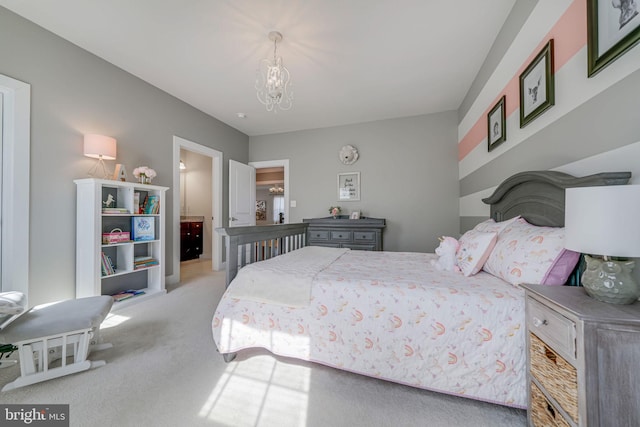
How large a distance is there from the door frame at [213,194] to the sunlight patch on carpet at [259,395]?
6.00 feet

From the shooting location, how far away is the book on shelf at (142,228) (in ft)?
8.97

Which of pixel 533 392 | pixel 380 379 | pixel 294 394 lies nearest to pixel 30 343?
pixel 294 394

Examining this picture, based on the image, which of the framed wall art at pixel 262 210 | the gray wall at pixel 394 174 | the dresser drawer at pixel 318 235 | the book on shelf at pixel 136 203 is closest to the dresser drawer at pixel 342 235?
the dresser drawer at pixel 318 235

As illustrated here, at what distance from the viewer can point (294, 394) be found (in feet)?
4.30

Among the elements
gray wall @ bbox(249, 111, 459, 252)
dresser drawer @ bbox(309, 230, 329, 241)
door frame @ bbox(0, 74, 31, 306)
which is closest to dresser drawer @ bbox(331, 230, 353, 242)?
dresser drawer @ bbox(309, 230, 329, 241)

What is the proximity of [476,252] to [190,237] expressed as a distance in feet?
17.6

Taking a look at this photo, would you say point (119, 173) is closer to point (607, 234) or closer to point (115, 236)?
point (115, 236)

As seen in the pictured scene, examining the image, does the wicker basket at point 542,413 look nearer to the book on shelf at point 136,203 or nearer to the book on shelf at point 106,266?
the book on shelf at point 106,266

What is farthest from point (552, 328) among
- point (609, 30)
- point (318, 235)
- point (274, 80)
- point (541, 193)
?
point (318, 235)

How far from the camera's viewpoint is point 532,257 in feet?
3.77

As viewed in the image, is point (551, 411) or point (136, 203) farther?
point (136, 203)

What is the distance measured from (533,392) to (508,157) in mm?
1744

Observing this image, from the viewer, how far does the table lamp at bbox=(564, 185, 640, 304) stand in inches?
28.3

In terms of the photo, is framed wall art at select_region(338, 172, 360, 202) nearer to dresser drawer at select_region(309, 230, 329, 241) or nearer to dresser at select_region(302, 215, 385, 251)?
dresser at select_region(302, 215, 385, 251)
